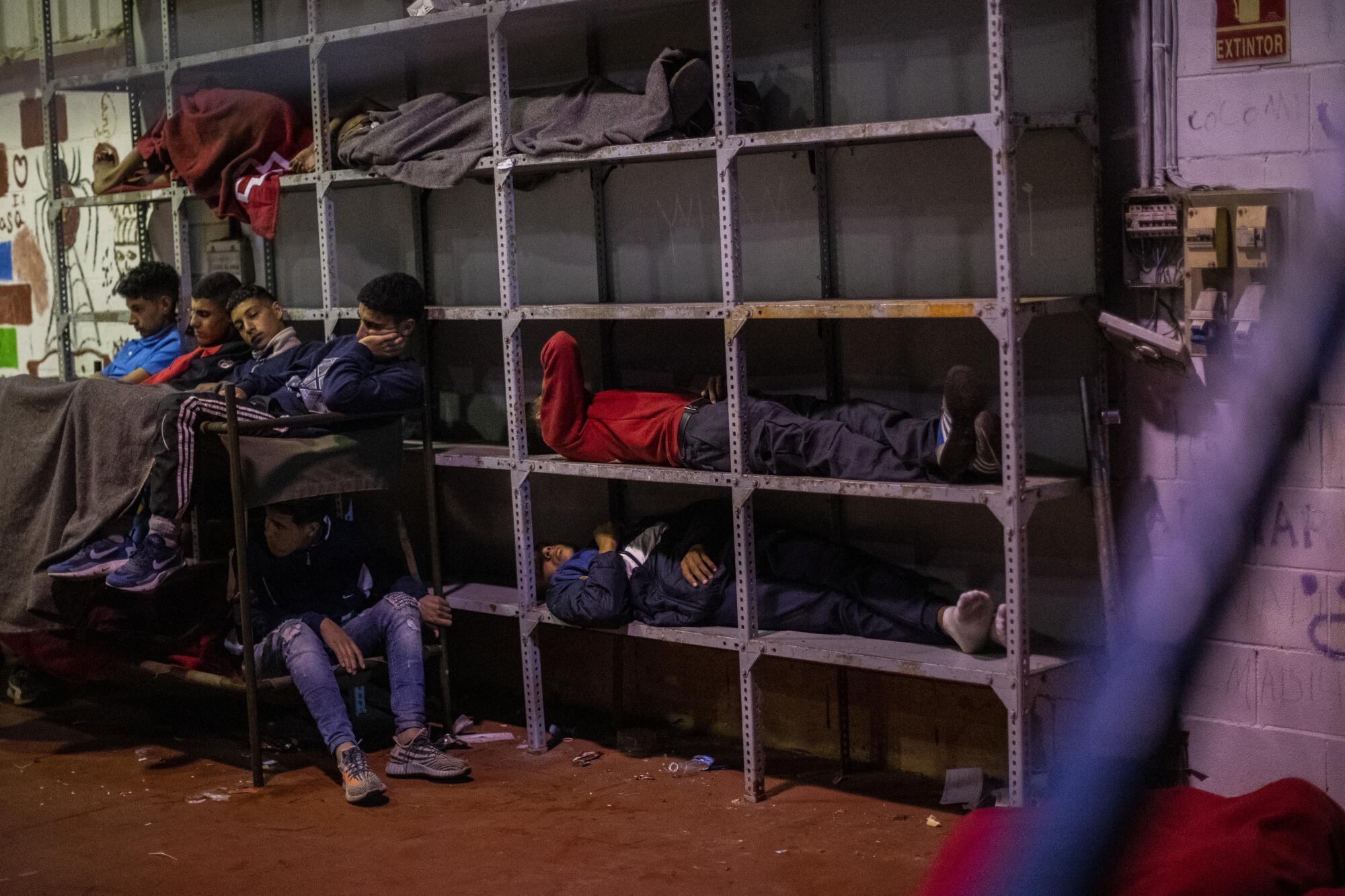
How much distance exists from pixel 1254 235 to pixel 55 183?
512cm

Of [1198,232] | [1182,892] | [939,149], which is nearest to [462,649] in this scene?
[939,149]

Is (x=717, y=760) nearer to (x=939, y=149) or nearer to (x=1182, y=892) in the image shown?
(x=939, y=149)

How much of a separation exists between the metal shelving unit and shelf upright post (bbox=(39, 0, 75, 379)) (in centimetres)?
72

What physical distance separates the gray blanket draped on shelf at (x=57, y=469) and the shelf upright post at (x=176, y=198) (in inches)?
39.2

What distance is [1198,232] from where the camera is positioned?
3.68 meters

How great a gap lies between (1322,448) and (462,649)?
336 centimetres

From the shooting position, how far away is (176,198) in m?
5.87

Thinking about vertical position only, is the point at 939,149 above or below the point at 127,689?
above

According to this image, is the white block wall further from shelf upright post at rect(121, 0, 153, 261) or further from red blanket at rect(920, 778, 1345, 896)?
shelf upright post at rect(121, 0, 153, 261)

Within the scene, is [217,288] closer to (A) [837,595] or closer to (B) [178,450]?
(B) [178,450]

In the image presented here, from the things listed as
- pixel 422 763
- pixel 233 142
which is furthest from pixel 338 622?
pixel 233 142

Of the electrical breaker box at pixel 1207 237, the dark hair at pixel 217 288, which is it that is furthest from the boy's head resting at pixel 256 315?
the electrical breaker box at pixel 1207 237

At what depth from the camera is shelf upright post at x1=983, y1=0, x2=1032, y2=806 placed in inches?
144

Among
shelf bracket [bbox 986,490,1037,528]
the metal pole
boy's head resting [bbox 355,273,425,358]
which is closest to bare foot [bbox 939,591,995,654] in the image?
shelf bracket [bbox 986,490,1037,528]
